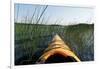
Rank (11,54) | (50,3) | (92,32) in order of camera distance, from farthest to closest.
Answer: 1. (92,32)
2. (50,3)
3. (11,54)

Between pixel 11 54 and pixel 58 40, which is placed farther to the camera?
pixel 58 40

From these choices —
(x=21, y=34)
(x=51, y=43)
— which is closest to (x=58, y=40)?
(x=51, y=43)

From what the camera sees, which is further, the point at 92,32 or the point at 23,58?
the point at 92,32

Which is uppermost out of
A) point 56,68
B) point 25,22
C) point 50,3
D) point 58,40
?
point 50,3

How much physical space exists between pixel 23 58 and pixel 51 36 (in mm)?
347

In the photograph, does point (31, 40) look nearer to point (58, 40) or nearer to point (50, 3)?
point (58, 40)

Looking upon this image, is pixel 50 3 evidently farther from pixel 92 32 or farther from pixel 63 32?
pixel 92 32

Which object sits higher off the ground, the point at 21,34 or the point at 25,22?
the point at 25,22

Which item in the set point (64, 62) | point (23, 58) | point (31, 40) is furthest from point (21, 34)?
point (64, 62)

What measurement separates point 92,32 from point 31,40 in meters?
0.66

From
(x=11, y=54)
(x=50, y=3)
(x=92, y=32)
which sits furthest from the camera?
(x=92, y=32)

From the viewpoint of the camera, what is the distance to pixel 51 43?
1.92 meters

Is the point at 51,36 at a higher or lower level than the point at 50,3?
lower

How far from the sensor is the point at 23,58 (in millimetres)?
1850
